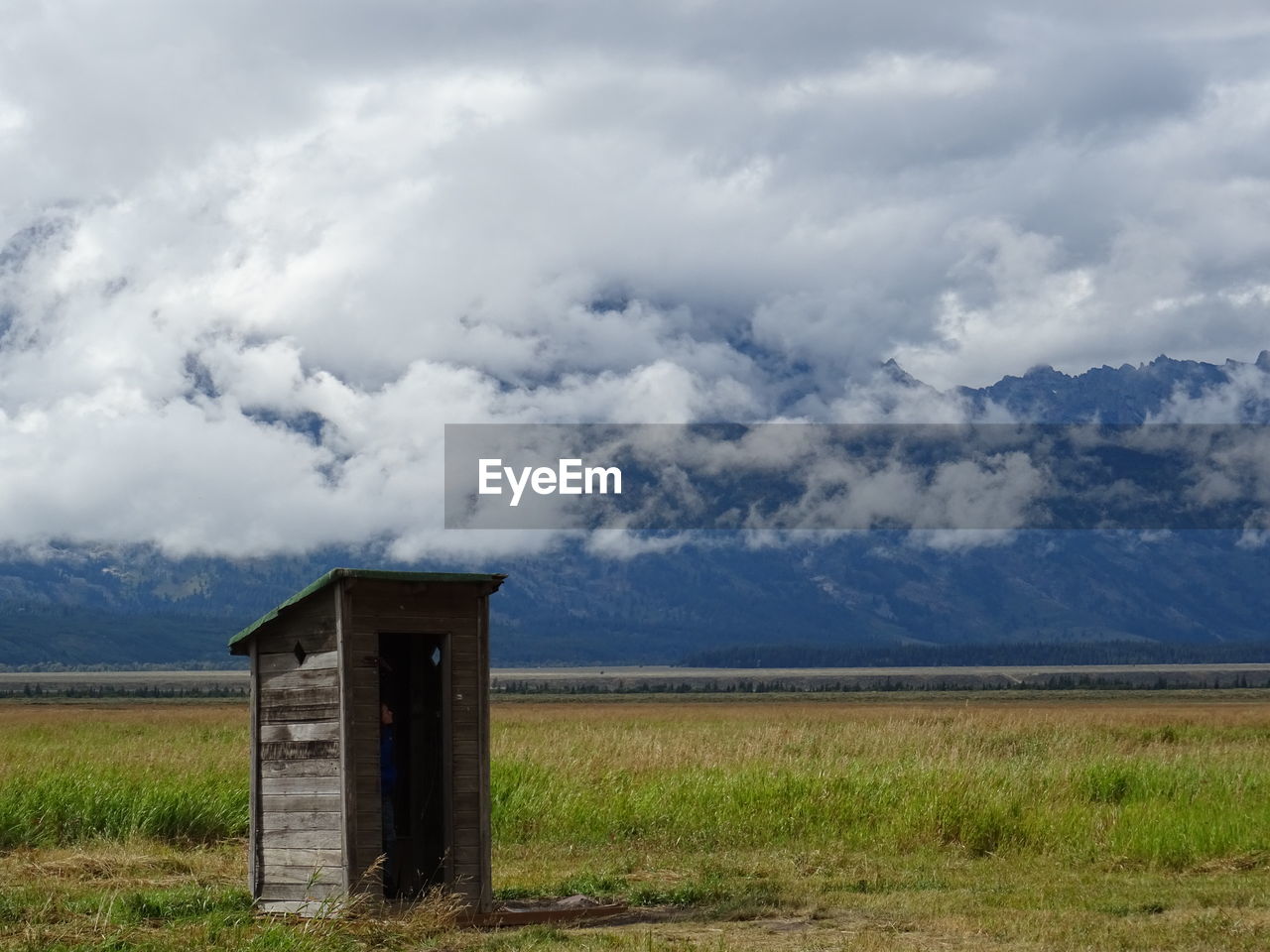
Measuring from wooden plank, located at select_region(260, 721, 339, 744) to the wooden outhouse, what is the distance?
0.01 metres

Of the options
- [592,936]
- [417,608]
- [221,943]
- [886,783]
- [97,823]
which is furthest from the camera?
[886,783]

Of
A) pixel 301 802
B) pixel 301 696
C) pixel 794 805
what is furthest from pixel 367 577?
pixel 794 805

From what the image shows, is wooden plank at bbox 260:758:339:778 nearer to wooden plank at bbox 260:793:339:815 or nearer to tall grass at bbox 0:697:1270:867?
wooden plank at bbox 260:793:339:815

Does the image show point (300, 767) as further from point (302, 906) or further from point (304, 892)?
point (302, 906)

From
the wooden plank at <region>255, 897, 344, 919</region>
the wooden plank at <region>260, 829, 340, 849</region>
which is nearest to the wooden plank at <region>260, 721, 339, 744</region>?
the wooden plank at <region>260, 829, 340, 849</region>

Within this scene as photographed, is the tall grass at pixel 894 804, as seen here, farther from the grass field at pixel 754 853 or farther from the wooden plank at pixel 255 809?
the wooden plank at pixel 255 809

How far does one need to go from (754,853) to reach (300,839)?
22.6 ft

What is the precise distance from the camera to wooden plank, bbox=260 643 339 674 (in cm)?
1409

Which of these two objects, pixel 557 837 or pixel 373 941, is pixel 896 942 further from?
pixel 557 837

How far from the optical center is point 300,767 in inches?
566

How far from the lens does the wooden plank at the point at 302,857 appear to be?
13.9 metres

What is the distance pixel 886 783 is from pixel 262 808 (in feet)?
33.3

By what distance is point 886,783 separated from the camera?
22.1 meters

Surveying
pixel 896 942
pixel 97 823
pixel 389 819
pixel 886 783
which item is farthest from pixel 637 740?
pixel 896 942
